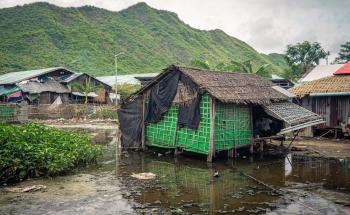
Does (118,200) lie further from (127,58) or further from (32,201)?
(127,58)

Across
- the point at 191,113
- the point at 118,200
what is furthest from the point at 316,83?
the point at 118,200

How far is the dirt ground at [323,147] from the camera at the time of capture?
1451 cm

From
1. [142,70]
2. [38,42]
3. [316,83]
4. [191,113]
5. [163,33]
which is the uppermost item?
[163,33]

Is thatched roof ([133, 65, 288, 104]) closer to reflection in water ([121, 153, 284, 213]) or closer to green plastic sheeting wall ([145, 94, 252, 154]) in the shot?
green plastic sheeting wall ([145, 94, 252, 154])

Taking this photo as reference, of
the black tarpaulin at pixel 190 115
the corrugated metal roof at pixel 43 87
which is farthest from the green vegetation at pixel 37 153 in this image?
the corrugated metal roof at pixel 43 87

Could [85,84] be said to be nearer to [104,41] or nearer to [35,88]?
[35,88]

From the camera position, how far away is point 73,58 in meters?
61.2

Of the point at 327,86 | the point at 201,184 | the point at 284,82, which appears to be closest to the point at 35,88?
the point at 284,82

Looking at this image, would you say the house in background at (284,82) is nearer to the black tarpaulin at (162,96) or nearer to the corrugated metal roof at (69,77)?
the corrugated metal roof at (69,77)

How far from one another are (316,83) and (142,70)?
48.0m

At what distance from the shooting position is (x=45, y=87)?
3566 centimetres

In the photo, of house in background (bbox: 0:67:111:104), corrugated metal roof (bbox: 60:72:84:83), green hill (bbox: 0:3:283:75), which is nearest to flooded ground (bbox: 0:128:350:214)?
house in background (bbox: 0:67:111:104)

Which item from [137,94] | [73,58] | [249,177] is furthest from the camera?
[73,58]

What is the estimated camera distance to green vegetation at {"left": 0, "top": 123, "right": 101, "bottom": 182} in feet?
31.6
